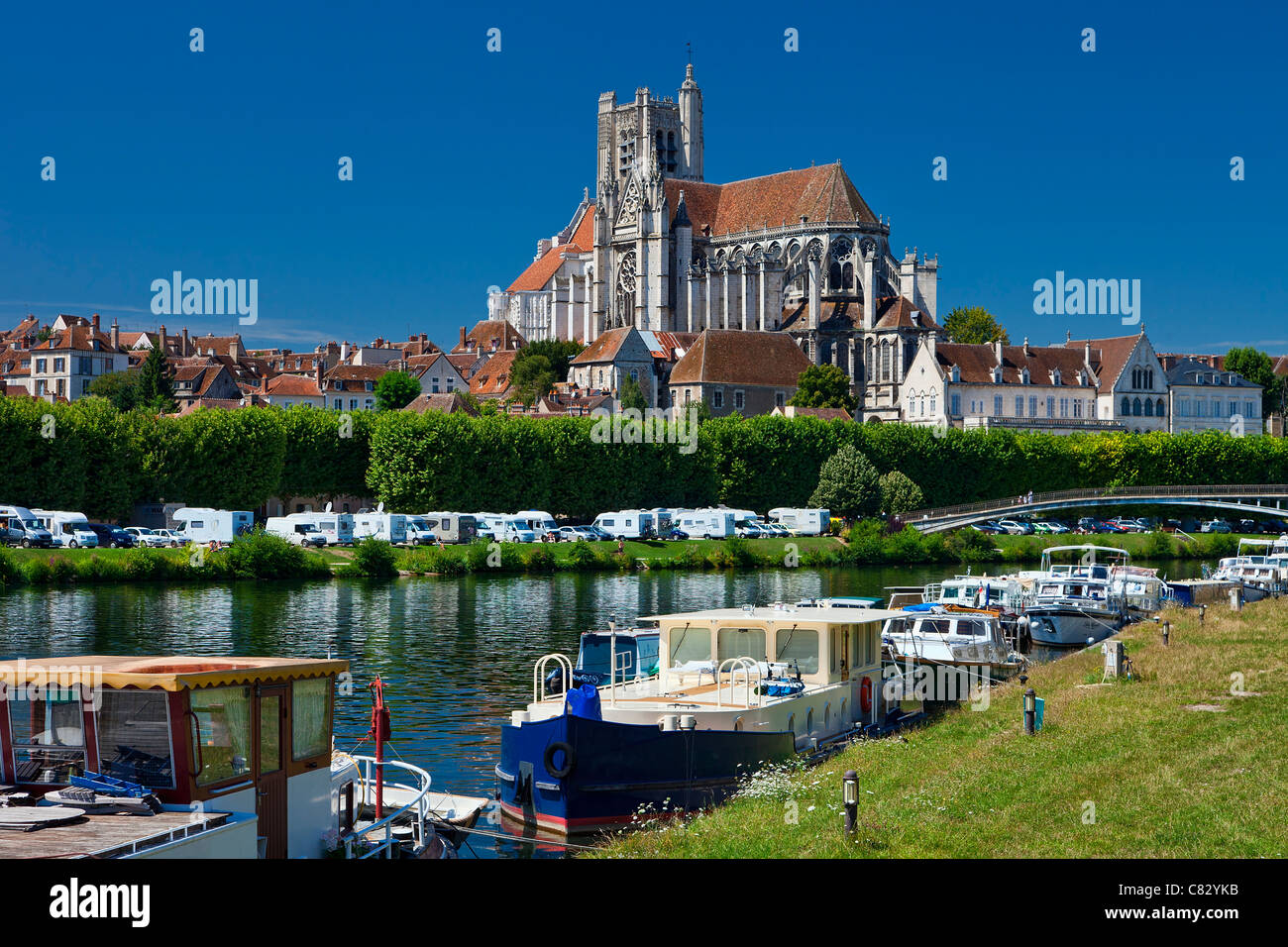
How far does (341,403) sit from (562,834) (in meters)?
135

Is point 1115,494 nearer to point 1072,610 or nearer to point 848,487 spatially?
point 848,487

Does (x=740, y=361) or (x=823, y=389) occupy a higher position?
(x=740, y=361)

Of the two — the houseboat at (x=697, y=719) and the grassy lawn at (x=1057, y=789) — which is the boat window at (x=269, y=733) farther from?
the houseboat at (x=697, y=719)

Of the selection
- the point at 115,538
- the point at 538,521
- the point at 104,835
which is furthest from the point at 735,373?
the point at 104,835

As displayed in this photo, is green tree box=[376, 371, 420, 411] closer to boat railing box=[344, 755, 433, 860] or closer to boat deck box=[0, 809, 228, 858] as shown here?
boat railing box=[344, 755, 433, 860]

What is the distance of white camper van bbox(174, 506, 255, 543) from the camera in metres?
71.6

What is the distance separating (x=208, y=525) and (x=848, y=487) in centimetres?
4244

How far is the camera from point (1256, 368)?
161 metres

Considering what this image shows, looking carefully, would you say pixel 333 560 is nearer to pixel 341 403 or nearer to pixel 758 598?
pixel 758 598

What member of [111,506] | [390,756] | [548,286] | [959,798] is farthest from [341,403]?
[959,798]

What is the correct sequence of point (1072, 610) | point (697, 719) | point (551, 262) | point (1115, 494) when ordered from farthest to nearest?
point (551, 262)
point (1115, 494)
point (1072, 610)
point (697, 719)

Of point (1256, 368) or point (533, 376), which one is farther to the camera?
point (1256, 368)

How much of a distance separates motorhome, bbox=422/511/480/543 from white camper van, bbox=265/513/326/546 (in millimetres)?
6746

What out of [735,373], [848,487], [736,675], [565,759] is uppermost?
[735,373]
